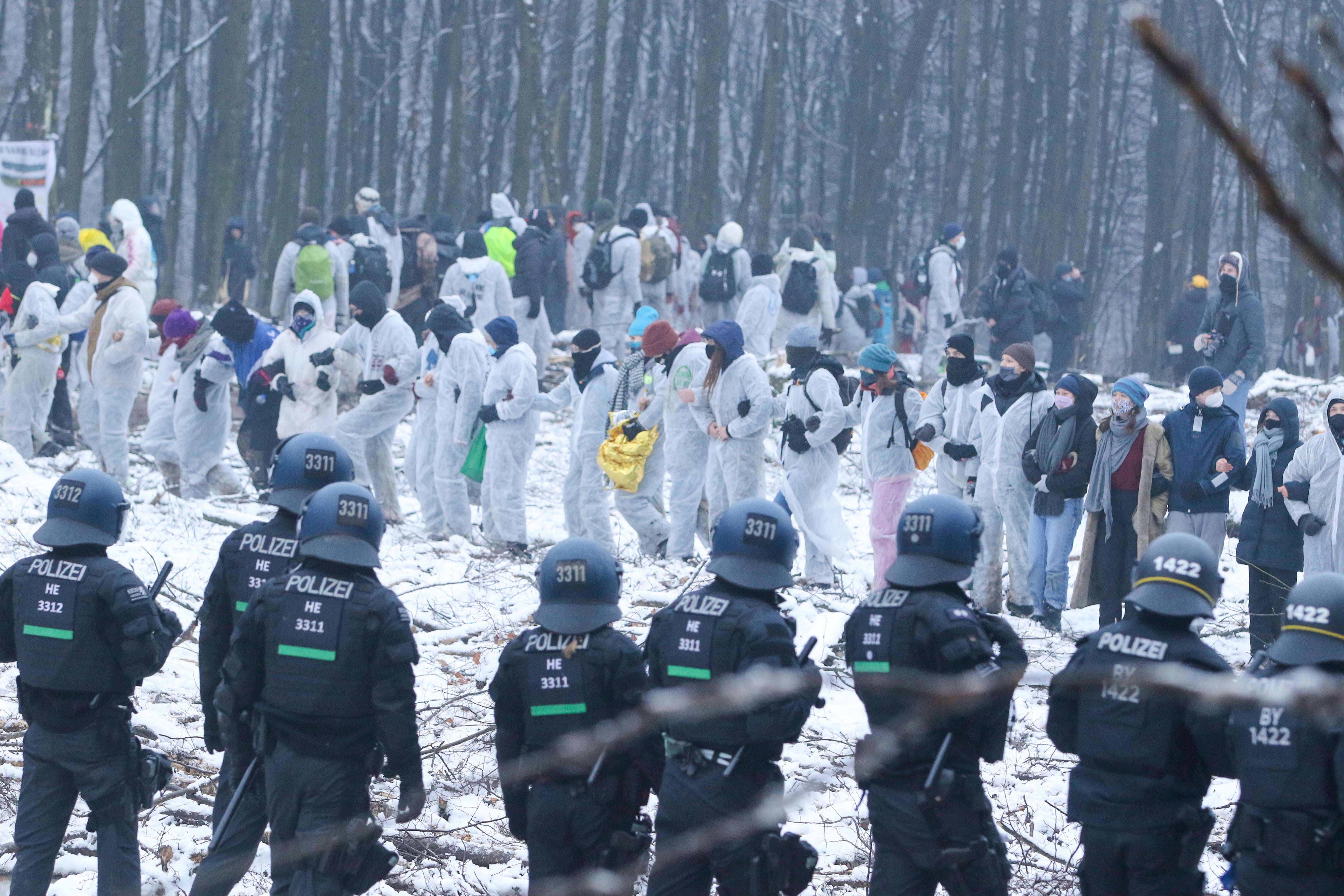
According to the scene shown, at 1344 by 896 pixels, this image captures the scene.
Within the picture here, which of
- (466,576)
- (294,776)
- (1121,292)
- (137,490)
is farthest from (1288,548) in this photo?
(1121,292)

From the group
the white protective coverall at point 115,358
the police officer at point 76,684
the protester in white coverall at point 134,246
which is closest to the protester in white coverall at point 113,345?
the white protective coverall at point 115,358

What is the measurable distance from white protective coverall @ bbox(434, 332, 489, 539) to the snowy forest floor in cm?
39

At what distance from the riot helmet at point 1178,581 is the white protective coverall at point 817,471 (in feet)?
18.2

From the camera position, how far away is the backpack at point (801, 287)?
18.6 metres

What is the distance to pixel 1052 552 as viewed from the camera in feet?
31.8

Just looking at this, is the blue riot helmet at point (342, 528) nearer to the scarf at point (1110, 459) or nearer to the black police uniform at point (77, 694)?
the black police uniform at point (77, 694)

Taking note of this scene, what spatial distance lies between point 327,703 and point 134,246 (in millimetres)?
12121

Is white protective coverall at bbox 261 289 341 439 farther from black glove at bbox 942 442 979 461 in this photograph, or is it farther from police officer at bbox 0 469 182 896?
police officer at bbox 0 469 182 896

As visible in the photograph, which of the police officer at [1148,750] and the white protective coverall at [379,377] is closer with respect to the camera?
the police officer at [1148,750]

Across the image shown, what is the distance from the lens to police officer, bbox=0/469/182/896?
5.39 meters

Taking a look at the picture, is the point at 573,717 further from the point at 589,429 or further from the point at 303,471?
the point at 589,429

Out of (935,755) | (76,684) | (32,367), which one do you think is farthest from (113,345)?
(935,755)

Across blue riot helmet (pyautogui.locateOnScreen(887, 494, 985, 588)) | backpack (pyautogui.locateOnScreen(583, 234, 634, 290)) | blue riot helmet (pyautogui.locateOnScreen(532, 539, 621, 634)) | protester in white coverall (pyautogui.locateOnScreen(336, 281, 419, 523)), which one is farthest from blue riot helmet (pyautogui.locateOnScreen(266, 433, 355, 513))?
backpack (pyautogui.locateOnScreen(583, 234, 634, 290))

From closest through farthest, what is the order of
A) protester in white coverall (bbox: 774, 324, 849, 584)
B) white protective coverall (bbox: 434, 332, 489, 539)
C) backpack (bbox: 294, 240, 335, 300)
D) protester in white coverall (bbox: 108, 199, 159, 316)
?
protester in white coverall (bbox: 774, 324, 849, 584), white protective coverall (bbox: 434, 332, 489, 539), backpack (bbox: 294, 240, 335, 300), protester in white coverall (bbox: 108, 199, 159, 316)
